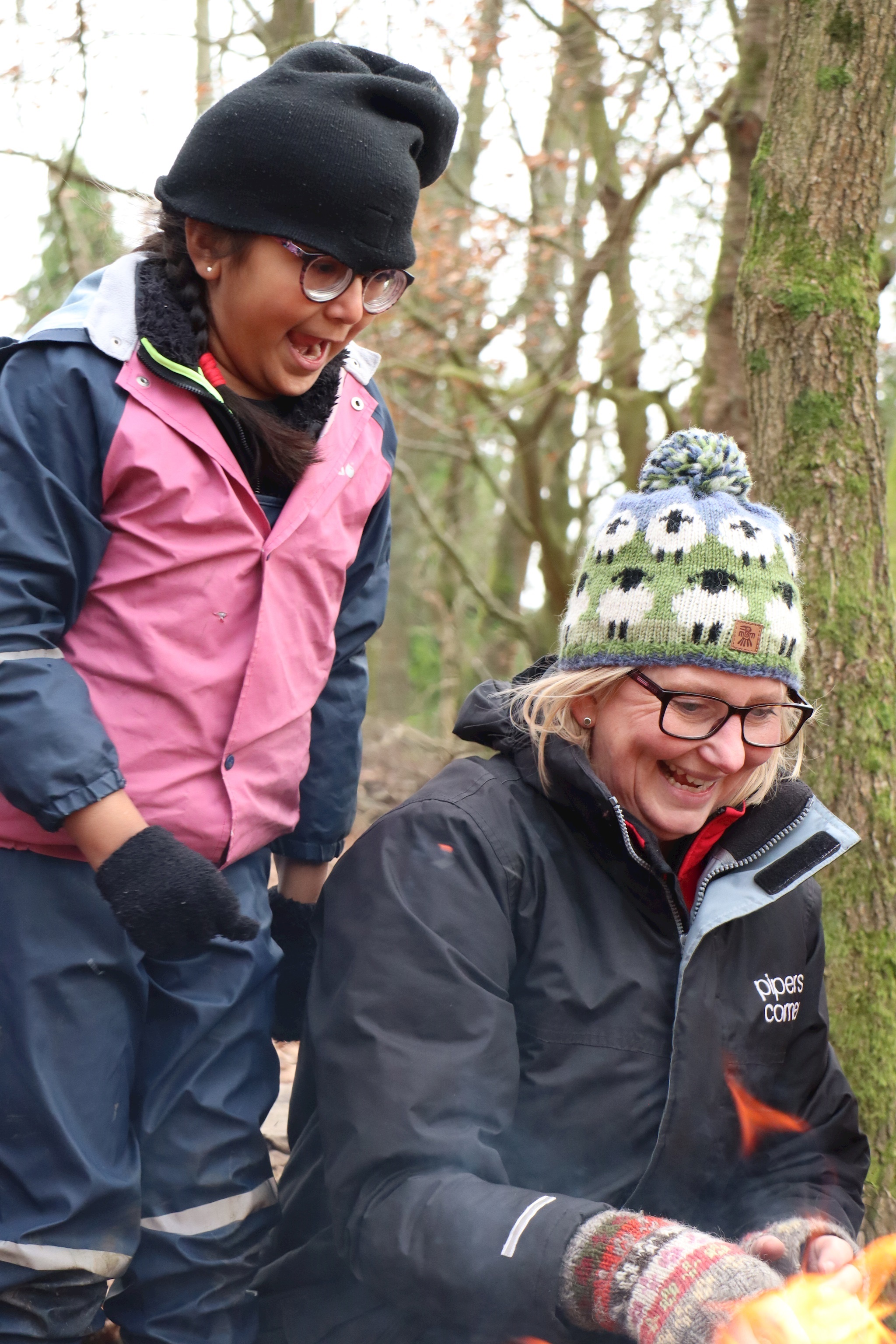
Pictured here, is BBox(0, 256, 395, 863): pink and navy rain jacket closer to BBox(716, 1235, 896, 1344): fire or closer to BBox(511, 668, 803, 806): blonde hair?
BBox(511, 668, 803, 806): blonde hair

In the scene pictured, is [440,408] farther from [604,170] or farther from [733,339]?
[733,339]

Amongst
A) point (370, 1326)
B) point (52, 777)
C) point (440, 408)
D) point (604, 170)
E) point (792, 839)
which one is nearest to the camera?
point (52, 777)

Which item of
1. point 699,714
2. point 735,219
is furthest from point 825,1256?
point 735,219

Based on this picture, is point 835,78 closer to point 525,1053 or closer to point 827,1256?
point 525,1053

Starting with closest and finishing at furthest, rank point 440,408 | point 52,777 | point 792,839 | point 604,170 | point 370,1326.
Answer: point 52,777 → point 370,1326 → point 792,839 → point 604,170 → point 440,408

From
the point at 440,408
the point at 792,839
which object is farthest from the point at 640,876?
the point at 440,408

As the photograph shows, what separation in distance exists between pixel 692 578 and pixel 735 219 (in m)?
3.85

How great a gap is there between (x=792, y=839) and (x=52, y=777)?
1316 mm

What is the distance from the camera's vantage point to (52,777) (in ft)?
6.13

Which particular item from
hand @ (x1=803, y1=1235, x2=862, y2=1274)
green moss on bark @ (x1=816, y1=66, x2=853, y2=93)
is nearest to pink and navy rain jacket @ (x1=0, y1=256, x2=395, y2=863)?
hand @ (x1=803, y1=1235, x2=862, y2=1274)

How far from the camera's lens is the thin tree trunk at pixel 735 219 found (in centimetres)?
529

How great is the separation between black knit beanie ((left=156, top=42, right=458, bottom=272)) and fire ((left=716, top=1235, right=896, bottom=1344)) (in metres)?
1.73

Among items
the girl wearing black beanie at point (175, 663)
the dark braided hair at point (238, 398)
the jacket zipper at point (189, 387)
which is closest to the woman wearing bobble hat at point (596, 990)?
the girl wearing black beanie at point (175, 663)

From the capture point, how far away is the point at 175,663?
2111 millimetres
